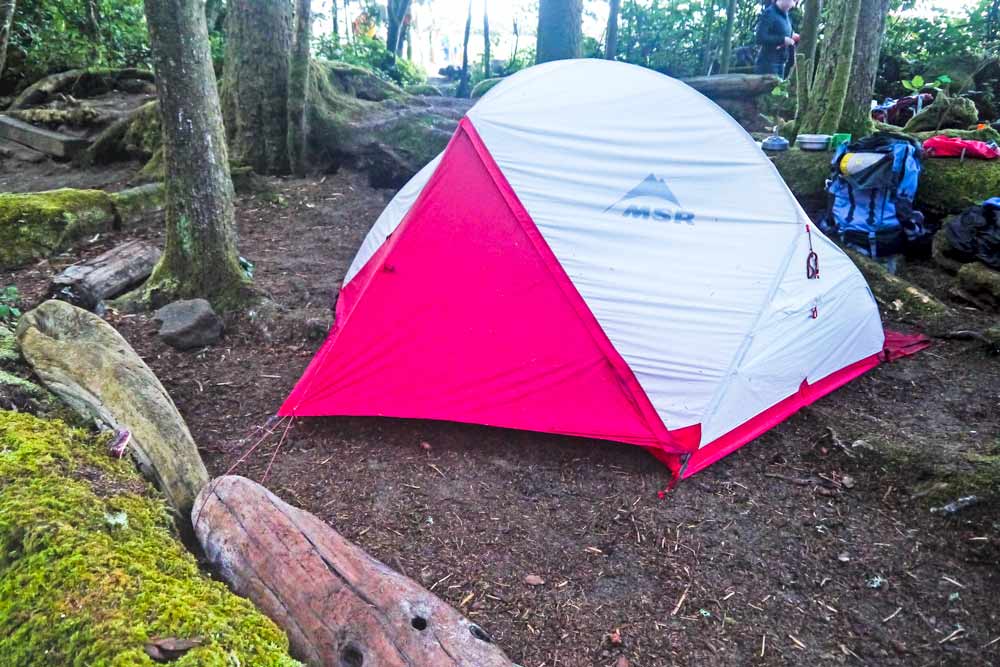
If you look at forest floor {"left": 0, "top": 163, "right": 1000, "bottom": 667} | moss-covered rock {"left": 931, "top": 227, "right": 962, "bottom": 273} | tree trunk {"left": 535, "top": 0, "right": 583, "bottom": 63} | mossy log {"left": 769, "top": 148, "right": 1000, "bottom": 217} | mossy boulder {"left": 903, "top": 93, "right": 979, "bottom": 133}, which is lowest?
forest floor {"left": 0, "top": 163, "right": 1000, "bottom": 667}

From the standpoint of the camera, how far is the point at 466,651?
5.79 ft

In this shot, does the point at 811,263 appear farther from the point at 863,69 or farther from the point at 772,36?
the point at 772,36

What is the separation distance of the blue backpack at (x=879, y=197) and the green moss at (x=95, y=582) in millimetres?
5984

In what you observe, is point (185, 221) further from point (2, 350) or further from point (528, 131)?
point (528, 131)

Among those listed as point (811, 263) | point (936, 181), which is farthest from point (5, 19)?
point (936, 181)

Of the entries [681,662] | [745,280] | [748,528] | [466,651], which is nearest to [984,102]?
[745,280]

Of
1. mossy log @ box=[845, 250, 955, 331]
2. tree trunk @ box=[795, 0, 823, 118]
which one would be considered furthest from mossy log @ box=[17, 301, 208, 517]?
tree trunk @ box=[795, 0, 823, 118]

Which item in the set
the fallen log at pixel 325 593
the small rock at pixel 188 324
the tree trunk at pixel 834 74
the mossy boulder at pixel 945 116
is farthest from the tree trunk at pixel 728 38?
the fallen log at pixel 325 593

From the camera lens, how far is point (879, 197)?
5973mm

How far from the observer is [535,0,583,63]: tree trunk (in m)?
8.45

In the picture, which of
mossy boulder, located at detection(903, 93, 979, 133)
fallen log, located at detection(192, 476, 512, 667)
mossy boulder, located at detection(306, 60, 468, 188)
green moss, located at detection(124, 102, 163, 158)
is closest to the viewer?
fallen log, located at detection(192, 476, 512, 667)

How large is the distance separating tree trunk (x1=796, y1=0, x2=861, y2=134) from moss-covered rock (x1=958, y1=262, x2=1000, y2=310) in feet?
7.70

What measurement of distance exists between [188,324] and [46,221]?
2.39 metres

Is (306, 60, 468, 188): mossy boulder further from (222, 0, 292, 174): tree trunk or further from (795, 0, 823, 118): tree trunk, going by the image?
(795, 0, 823, 118): tree trunk
